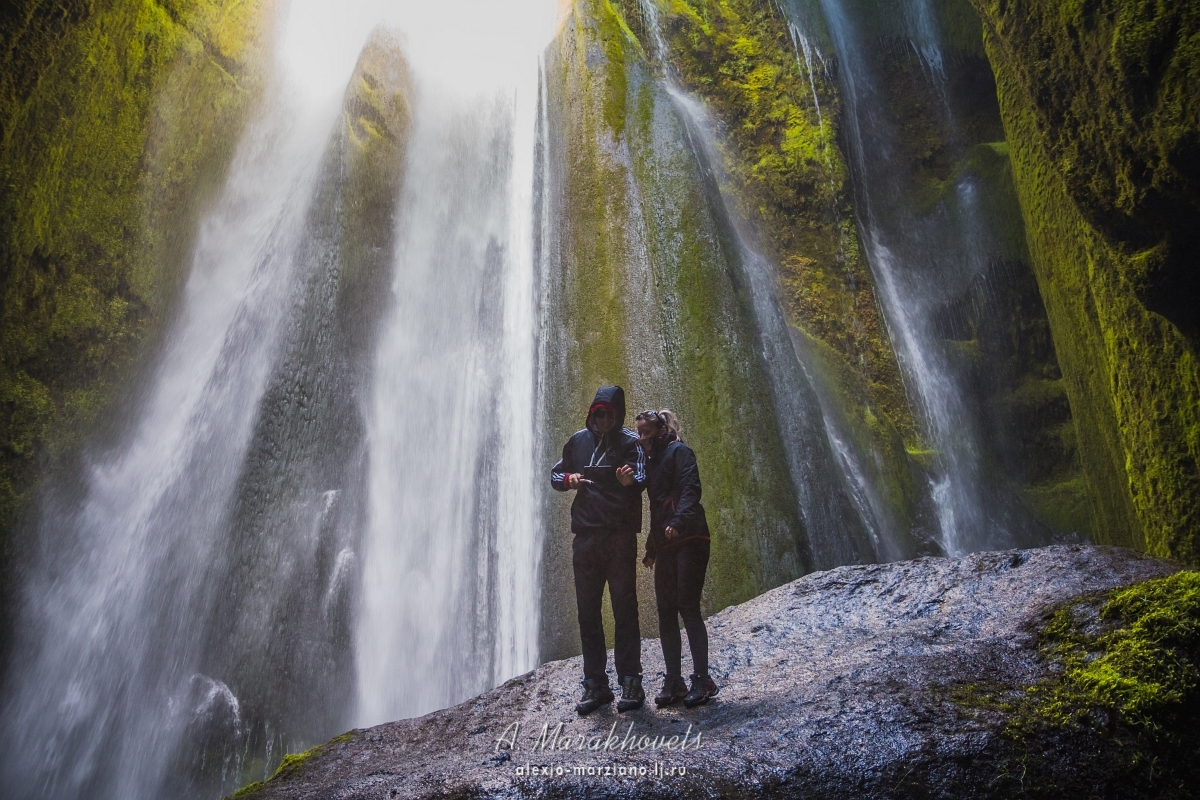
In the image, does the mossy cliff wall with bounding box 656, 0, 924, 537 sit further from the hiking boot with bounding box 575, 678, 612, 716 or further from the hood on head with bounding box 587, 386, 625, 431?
the hiking boot with bounding box 575, 678, 612, 716

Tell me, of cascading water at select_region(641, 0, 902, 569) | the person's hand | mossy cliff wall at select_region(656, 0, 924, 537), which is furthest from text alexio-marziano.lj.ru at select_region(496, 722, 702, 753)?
mossy cliff wall at select_region(656, 0, 924, 537)

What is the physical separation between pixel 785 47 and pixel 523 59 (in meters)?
4.95

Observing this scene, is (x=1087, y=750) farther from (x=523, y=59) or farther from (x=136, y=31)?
(x=523, y=59)

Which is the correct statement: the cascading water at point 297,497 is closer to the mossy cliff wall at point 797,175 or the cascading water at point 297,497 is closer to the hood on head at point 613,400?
the mossy cliff wall at point 797,175

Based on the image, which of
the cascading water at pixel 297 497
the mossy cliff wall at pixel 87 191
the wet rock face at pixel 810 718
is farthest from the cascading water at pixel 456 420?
the mossy cliff wall at pixel 87 191

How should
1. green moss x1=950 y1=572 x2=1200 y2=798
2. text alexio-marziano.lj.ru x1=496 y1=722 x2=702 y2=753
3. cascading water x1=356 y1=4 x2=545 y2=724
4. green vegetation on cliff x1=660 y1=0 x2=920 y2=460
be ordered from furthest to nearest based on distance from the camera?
green vegetation on cliff x1=660 y1=0 x2=920 y2=460 → cascading water x1=356 y1=4 x2=545 y2=724 → text alexio-marziano.lj.ru x1=496 y1=722 x2=702 y2=753 → green moss x1=950 y1=572 x2=1200 y2=798

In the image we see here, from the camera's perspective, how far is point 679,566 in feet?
13.0

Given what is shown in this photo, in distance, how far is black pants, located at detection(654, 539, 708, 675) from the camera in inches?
153

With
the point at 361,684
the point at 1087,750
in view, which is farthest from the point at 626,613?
the point at 361,684

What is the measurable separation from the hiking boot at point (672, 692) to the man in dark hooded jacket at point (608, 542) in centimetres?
11

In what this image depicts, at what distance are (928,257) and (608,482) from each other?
37.6ft

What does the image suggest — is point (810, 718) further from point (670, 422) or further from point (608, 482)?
point (670, 422)

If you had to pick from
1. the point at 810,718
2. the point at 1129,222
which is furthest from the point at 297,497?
the point at 1129,222

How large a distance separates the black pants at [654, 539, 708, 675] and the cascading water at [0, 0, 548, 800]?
4111 mm
